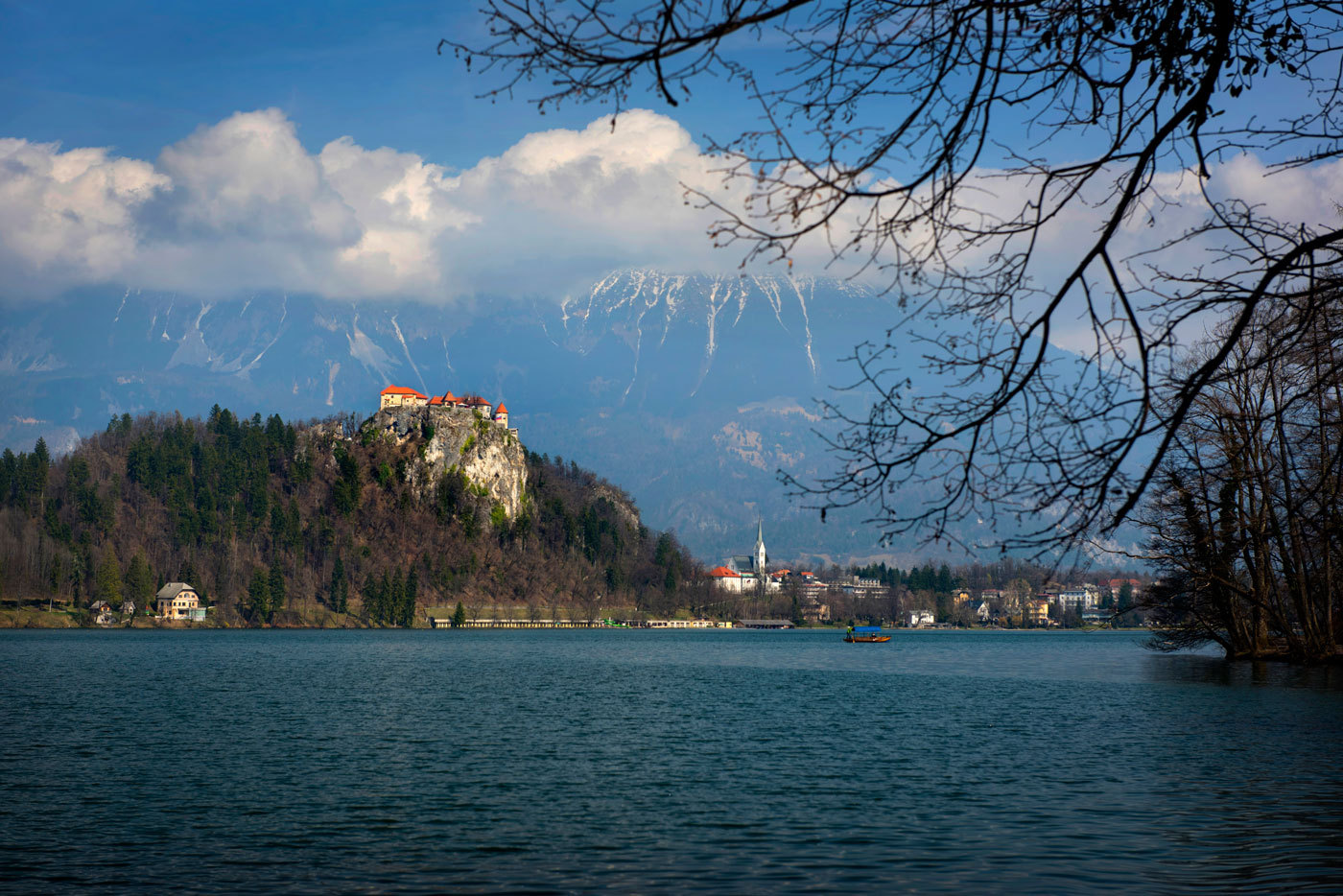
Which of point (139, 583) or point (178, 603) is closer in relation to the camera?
point (139, 583)

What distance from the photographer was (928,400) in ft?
23.4

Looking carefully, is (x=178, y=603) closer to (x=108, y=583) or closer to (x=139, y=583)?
(x=139, y=583)

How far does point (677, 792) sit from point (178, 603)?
19377cm

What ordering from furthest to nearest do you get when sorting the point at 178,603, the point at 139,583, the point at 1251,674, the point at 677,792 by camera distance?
the point at 178,603 < the point at 139,583 < the point at 1251,674 < the point at 677,792

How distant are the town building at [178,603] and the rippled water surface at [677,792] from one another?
159 metres

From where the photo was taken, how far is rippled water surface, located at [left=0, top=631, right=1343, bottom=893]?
15312mm

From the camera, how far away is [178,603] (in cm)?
19262

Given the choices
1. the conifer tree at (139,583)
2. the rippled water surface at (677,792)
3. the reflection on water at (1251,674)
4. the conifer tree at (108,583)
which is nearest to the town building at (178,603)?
the conifer tree at (139,583)

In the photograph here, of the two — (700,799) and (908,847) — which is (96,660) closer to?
(700,799)

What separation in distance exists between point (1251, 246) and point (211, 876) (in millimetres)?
15113

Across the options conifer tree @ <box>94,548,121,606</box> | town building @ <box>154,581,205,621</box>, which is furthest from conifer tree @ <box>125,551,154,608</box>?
town building @ <box>154,581,205,621</box>

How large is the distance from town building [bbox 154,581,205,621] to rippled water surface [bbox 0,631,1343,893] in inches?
6245

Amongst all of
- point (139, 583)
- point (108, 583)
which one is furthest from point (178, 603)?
point (108, 583)

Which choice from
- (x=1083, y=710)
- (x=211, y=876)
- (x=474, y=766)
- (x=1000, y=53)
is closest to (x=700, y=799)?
(x=474, y=766)
